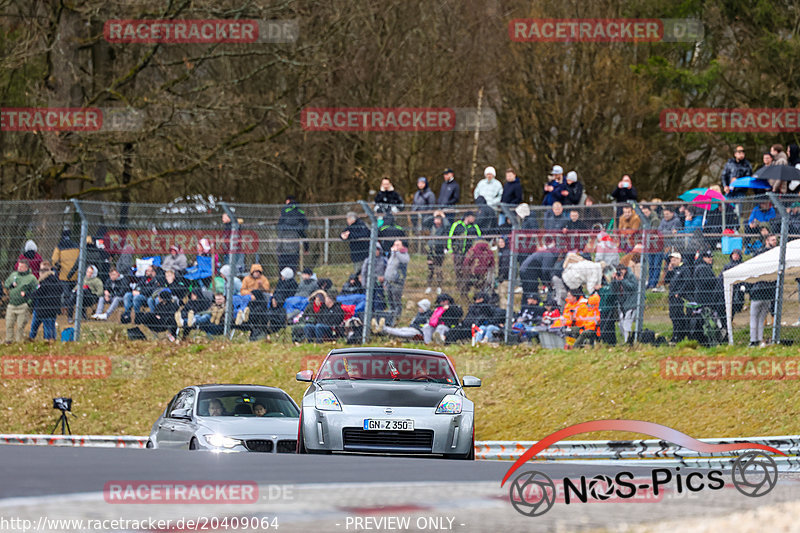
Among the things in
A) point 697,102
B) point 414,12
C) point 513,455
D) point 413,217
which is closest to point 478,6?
point 414,12

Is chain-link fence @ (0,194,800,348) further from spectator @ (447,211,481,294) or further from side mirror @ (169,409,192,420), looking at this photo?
side mirror @ (169,409,192,420)

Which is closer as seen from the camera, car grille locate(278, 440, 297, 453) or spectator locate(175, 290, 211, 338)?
car grille locate(278, 440, 297, 453)

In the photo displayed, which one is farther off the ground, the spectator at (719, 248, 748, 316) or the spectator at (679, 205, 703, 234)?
the spectator at (679, 205, 703, 234)

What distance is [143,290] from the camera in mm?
22703

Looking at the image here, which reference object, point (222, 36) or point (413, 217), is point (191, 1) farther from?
point (413, 217)

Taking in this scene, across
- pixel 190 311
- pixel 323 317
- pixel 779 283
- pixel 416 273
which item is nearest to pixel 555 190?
pixel 416 273

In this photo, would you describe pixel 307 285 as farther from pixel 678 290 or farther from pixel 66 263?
pixel 678 290

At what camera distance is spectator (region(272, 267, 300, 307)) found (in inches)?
857

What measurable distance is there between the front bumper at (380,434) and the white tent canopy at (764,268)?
23.5ft

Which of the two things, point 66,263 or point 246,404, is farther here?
point 66,263

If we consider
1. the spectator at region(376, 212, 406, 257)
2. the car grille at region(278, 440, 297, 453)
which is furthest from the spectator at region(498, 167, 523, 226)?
the car grille at region(278, 440, 297, 453)

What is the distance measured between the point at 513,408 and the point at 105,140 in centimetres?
1439

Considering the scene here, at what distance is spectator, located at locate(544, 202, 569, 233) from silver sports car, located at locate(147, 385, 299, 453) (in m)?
6.16

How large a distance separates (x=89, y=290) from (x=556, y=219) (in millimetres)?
9427
